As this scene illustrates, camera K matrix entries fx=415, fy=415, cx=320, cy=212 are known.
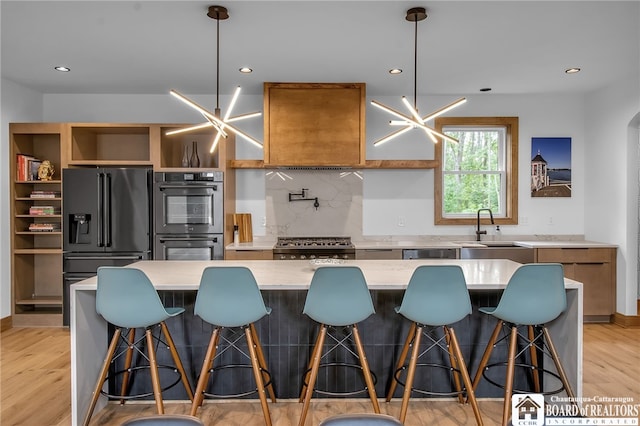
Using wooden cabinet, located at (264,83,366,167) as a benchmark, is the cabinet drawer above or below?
below

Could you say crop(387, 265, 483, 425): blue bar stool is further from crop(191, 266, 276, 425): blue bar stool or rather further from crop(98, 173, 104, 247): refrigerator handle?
crop(98, 173, 104, 247): refrigerator handle

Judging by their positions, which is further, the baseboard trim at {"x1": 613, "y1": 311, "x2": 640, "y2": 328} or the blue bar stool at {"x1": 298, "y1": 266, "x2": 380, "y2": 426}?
the baseboard trim at {"x1": 613, "y1": 311, "x2": 640, "y2": 328}

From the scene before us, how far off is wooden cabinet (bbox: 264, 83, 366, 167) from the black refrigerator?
143 centimetres

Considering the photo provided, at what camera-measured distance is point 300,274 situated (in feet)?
8.66

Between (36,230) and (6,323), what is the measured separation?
101 centimetres

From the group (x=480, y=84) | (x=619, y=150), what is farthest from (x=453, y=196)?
(x=619, y=150)

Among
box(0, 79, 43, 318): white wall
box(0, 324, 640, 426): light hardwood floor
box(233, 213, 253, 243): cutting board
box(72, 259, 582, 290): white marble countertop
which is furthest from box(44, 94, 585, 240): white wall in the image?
box(72, 259, 582, 290): white marble countertop

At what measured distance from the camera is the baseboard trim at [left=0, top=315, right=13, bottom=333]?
432cm

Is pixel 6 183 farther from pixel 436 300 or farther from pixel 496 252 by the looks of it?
pixel 496 252

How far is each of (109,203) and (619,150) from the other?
548 centimetres

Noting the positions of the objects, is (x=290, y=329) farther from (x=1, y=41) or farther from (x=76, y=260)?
(x=1, y=41)

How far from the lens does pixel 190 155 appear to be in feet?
15.1

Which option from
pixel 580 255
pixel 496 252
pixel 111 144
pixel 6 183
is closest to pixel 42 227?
pixel 6 183

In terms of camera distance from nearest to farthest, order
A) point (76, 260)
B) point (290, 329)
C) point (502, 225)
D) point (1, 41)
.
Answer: point (290, 329) → point (1, 41) → point (76, 260) → point (502, 225)
